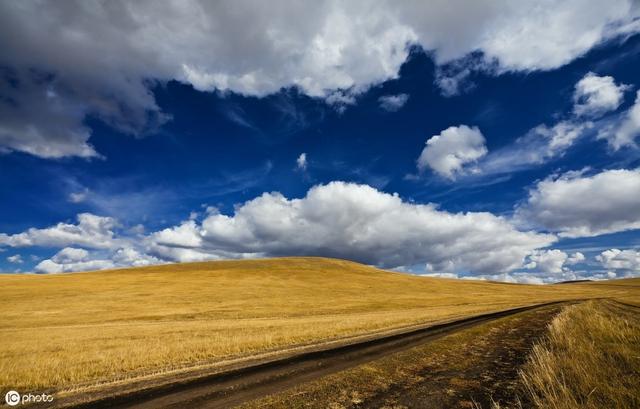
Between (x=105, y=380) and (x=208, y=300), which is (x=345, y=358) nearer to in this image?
(x=105, y=380)

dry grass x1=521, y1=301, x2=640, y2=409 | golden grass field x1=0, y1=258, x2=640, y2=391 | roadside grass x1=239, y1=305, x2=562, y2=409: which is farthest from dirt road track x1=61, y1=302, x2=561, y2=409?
dry grass x1=521, y1=301, x2=640, y2=409

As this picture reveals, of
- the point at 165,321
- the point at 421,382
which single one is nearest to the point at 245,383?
the point at 421,382

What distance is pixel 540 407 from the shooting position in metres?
8.00

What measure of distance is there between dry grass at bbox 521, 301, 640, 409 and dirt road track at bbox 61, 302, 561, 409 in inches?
277

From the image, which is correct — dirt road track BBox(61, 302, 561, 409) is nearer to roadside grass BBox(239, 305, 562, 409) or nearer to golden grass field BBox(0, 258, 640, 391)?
roadside grass BBox(239, 305, 562, 409)

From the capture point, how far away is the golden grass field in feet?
54.7

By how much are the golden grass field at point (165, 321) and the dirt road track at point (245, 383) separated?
2884 millimetres

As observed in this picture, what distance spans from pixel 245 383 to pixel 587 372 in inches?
422

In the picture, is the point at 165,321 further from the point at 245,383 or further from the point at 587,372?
the point at 587,372

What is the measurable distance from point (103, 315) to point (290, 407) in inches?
1671

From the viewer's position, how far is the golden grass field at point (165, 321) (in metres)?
16.7

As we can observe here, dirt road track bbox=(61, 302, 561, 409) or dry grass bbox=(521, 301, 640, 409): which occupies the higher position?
dry grass bbox=(521, 301, 640, 409)

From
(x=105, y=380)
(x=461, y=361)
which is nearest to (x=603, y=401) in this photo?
(x=461, y=361)

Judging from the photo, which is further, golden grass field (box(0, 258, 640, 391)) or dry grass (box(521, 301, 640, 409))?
golden grass field (box(0, 258, 640, 391))
